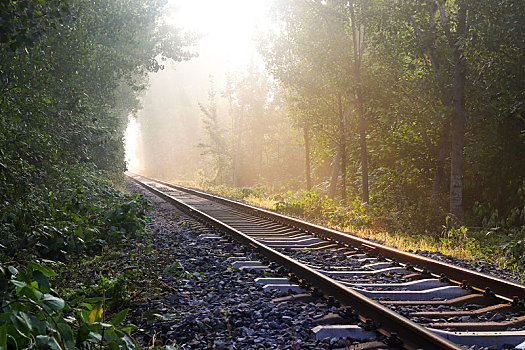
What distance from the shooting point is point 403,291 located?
4.49 m

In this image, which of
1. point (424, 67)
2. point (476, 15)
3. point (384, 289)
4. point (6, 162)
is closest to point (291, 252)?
point (384, 289)

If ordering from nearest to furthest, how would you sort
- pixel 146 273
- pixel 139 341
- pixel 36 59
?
pixel 139 341, pixel 146 273, pixel 36 59

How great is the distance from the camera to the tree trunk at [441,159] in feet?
39.6

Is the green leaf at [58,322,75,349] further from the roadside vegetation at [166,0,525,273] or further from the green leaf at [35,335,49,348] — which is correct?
the roadside vegetation at [166,0,525,273]

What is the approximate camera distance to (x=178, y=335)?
354 cm

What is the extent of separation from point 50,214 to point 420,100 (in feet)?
34.6

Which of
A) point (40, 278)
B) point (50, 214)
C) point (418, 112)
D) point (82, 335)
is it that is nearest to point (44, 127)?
point (50, 214)

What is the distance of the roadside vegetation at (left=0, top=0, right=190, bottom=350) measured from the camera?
7.68 ft

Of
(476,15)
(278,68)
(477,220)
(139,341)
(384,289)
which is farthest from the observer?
(278,68)

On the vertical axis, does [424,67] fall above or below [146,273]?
above

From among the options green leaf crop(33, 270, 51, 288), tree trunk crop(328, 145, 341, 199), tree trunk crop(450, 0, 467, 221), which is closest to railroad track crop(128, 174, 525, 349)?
green leaf crop(33, 270, 51, 288)

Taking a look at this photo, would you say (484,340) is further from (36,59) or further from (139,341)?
(36,59)

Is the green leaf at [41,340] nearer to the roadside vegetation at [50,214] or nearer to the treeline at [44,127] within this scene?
the roadside vegetation at [50,214]

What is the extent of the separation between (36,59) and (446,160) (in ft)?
37.1
